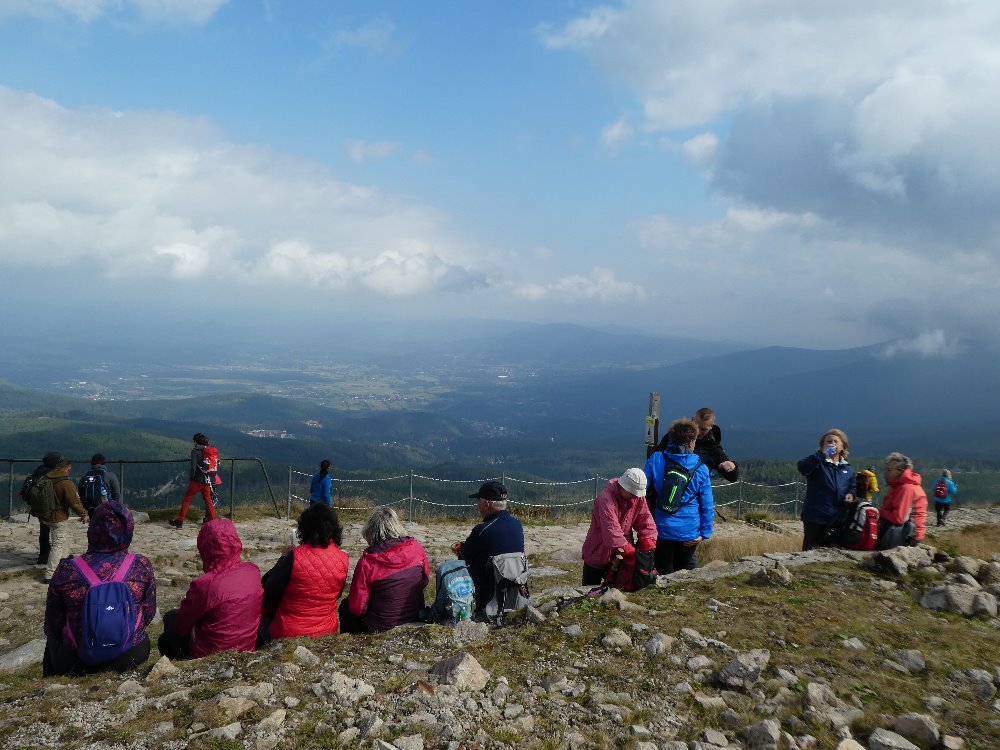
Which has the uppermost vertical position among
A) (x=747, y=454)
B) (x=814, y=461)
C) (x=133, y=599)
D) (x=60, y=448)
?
(x=814, y=461)

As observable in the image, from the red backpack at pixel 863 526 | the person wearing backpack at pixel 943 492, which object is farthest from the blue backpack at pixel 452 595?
the person wearing backpack at pixel 943 492

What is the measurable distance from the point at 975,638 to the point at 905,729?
87.6 inches

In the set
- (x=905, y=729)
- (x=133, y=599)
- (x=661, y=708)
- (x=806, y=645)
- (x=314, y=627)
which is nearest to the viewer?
(x=905, y=729)

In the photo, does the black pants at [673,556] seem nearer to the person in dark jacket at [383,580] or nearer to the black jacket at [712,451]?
the black jacket at [712,451]

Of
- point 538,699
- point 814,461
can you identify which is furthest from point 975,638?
point 538,699

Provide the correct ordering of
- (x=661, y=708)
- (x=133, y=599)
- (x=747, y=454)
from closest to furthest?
1. (x=661, y=708)
2. (x=133, y=599)
3. (x=747, y=454)

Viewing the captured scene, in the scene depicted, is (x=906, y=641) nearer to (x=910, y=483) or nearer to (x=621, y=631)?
(x=621, y=631)

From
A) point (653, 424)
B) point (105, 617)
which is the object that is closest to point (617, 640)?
point (105, 617)

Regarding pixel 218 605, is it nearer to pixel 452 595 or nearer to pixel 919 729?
pixel 452 595

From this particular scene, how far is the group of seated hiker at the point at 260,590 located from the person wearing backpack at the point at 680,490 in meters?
2.00

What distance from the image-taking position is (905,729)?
11.7 ft

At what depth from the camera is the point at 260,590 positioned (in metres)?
4.88

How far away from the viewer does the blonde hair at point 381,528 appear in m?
5.16

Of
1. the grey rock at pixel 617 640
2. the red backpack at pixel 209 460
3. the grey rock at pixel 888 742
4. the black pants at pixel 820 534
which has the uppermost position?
the red backpack at pixel 209 460
